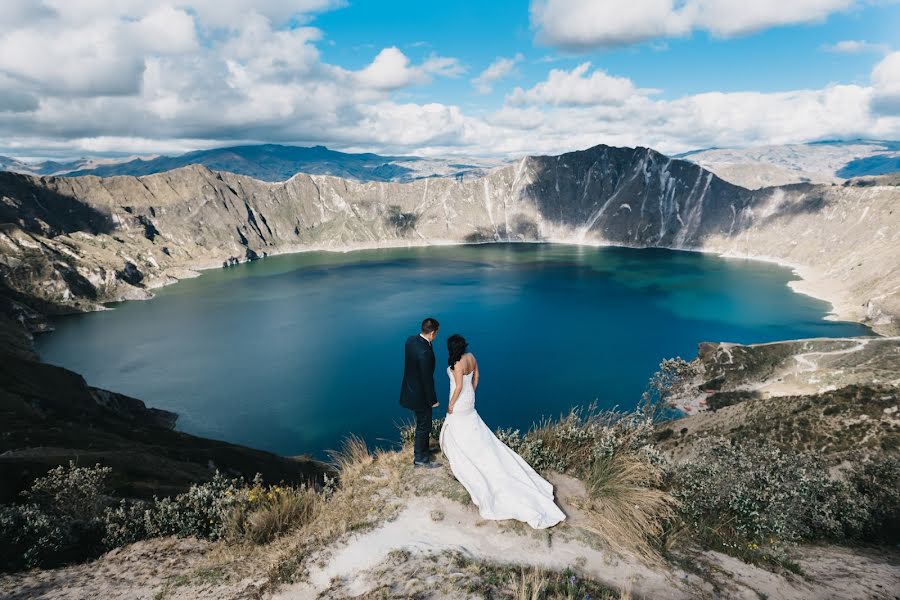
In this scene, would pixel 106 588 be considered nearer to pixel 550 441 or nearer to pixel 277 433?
pixel 550 441

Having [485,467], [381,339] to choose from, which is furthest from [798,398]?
[381,339]

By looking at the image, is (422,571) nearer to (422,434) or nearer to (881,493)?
(422,434)

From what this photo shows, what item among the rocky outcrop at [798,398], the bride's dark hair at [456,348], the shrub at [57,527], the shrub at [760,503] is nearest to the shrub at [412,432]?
the bride's dark hair at [456,348]

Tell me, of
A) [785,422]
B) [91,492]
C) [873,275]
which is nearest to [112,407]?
[91,492]

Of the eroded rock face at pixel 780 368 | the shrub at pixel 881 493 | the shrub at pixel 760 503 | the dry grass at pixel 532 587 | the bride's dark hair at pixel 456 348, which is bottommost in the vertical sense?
the eroded rock face at pixel 780 368

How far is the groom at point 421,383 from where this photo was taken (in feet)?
34.8

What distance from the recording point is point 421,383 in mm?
10766

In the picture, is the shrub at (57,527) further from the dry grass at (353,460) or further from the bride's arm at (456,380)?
the bride's arm at (456,380)

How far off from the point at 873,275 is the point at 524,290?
10626cm

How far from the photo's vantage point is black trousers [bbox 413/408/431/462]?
11086mm

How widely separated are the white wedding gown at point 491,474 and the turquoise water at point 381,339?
26141mm

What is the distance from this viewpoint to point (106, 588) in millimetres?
7750

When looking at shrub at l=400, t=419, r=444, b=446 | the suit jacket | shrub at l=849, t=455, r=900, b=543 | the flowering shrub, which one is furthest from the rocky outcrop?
the flowering shrub

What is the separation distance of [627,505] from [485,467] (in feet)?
9.50
